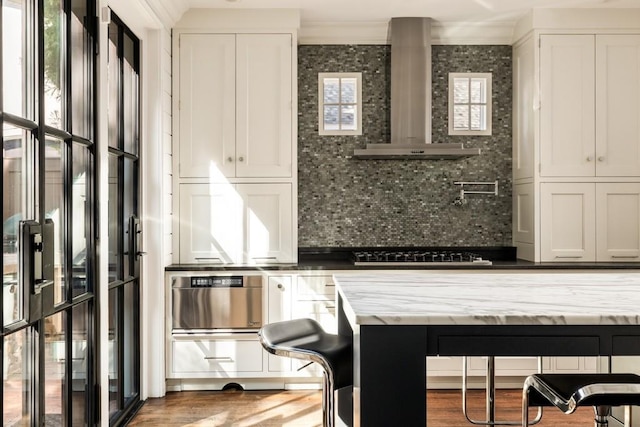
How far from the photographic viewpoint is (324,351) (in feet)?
6.94

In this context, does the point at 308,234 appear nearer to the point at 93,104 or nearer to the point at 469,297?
the point at 93,104

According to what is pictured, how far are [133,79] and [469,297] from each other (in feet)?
8.68

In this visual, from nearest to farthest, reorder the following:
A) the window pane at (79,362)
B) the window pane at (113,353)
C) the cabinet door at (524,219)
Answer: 1. the window pane at (79,362)
2. the window pane at (113,353)
3. the cabinet door at (524,219)

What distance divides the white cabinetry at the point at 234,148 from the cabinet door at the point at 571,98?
187 cm

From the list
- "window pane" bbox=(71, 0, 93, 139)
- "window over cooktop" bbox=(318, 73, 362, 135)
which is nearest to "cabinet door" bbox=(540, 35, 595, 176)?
"window over cooktop" bbox=(318, 73, 362, 135)

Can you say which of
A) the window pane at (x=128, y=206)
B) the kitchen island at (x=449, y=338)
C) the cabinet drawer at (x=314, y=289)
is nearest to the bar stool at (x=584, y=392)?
the kitchen island at (x=449, y=338)

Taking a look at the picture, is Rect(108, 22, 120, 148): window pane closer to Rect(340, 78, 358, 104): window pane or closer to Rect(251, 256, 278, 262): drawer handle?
Rect(251, 256, 278, 262): drawer handle

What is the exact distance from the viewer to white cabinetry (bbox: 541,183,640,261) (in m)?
4.18

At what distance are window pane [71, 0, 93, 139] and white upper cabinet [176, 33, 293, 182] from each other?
144 centimetres

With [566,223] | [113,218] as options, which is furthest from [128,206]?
[566,223]

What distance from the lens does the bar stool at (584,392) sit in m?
1.70

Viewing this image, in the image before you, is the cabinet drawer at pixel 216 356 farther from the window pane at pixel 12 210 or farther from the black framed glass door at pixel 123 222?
the window pane at pixel 12 210

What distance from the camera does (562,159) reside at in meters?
4.19

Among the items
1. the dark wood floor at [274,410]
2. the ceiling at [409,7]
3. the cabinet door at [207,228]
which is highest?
the ceiling at [409,7]
